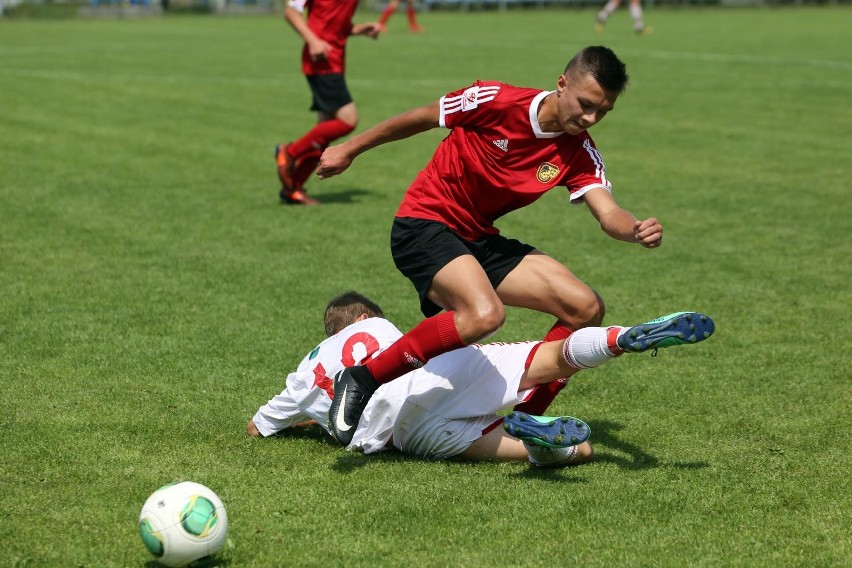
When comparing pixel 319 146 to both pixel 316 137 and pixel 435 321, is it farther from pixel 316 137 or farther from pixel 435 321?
pixel 435 321

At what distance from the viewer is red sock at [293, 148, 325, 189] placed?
10930 mm

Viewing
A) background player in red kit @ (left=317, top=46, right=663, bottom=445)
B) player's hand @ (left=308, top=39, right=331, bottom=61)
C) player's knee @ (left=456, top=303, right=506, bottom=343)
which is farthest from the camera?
player's hand @ (left=308, top=39, right=331, bottom=61)

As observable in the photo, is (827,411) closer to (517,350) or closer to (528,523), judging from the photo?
(517,350)

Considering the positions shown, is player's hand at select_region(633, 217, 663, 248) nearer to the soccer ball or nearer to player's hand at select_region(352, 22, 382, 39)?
the soccer ball

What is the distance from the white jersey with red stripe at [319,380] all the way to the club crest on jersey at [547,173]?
1.06 m

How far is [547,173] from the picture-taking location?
5.38 metres

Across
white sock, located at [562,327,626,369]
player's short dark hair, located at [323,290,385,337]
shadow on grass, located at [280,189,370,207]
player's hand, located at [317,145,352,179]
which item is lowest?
shadow on grass, located at [280,189,370,207]

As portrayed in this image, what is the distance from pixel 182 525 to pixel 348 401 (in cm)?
119

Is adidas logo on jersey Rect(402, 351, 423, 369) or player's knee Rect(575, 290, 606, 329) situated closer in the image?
adidas logo on jersey Rect(402, 351, 423, 369)

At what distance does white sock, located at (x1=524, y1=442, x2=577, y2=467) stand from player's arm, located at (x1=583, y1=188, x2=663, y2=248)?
3.17 ft

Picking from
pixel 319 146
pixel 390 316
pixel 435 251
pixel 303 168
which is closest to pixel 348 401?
pixel 435 251

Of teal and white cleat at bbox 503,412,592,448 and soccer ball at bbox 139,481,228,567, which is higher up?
soccer ball at bbox 139,481,228,567

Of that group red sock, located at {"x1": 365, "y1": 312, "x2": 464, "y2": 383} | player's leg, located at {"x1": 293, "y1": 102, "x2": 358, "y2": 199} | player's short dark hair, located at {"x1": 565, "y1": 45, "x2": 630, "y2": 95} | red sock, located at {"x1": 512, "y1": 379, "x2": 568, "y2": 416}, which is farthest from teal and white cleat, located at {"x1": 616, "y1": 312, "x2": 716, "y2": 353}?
player's leg, located at {"x1": 293, "y1": 102, "x2": 358, "y2": 199}

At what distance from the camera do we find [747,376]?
6.23 meters
